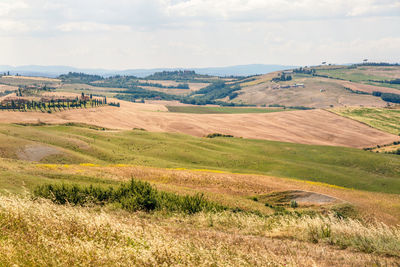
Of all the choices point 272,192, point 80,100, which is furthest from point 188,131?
point 272,192

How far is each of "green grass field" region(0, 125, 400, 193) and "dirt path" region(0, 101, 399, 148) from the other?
29.8 m

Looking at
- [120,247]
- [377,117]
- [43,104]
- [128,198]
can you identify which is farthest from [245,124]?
[120,247]

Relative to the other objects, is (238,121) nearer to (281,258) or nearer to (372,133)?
(372,133)

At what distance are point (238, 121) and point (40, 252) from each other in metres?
138

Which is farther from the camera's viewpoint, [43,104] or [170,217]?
[43,104]

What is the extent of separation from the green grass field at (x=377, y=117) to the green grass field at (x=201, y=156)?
76.3m

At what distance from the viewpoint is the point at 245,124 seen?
143m

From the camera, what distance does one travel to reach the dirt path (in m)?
124

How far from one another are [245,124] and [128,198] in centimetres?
11962

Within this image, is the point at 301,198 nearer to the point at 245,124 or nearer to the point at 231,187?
the point at 231,187

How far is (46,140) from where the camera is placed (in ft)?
224

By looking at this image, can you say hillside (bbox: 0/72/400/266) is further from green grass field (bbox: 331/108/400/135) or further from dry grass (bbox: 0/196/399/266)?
green grass field (bbox: 331/108/400/135)

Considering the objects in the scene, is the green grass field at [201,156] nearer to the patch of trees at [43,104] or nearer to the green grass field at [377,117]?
the patch of trees at [43,104]

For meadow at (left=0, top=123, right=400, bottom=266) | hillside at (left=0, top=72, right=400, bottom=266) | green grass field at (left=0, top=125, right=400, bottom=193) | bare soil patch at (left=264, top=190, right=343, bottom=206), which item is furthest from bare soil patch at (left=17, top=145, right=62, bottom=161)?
bare soil patch at (left=264, top=190, right=343, bottom=206)
